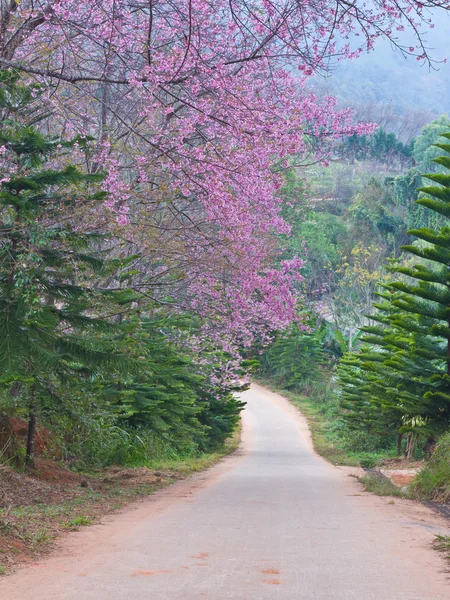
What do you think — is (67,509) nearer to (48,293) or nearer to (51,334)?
(51,334)

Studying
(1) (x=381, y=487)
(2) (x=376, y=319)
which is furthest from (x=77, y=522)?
(2) (x=376, y=319)

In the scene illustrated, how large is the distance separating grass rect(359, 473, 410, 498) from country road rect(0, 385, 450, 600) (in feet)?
1.40

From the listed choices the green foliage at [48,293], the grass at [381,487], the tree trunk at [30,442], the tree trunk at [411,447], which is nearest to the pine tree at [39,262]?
the green foliage at [48,293]

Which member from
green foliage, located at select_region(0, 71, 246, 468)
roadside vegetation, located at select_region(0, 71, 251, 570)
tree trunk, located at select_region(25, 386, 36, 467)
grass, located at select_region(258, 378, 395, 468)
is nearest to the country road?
roadside vegetation, located at select_region(0, 71, 251, 570)

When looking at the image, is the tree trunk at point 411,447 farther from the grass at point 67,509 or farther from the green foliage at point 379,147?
the green foliage at point 379,147

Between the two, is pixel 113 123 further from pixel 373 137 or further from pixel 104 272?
pixel 373 137

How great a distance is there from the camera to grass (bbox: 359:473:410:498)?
13.1 m

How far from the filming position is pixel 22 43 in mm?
10398

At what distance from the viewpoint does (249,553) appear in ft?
22.6

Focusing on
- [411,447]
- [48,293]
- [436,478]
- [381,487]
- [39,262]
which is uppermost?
[39,262]

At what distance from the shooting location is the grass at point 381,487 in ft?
42.9

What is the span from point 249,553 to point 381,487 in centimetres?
740

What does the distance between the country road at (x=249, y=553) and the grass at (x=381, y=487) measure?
43 centimetres

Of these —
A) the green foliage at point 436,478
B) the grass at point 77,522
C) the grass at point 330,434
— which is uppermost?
the green foliage at point 436,478
